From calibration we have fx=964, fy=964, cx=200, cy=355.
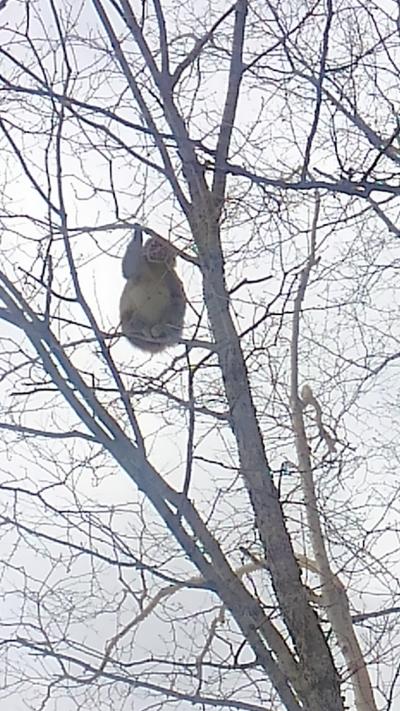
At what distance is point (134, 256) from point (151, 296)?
0.21 meters

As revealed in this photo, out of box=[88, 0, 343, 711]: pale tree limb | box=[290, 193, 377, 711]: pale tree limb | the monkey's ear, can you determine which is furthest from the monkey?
box=[290, 193, 377, 711]: pale tree limb

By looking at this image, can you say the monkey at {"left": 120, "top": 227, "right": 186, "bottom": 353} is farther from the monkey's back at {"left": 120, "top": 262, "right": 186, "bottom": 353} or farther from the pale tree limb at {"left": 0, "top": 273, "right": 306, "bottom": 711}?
the pale tree limb at {"left": 0, "top": 273, "right": 306, "bottom": 711}

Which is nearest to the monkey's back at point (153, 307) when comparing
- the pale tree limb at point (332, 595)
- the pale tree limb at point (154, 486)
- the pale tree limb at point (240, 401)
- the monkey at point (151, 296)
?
the monkey at point (151, 296)

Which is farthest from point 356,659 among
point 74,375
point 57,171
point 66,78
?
point 66,78

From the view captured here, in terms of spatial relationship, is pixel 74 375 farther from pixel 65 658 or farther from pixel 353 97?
pixel 353 97

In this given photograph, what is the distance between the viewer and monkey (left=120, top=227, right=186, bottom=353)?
8.32 ft

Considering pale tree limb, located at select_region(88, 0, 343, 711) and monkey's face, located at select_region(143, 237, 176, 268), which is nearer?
pale tree limb, located at select_region(88, 0, 343, 711)

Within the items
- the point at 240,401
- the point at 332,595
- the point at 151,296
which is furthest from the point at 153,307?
→ the point at 332,595

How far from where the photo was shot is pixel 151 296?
109 inches

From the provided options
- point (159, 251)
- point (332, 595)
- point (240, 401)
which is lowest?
point (332, 595)

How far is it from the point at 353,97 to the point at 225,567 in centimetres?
118

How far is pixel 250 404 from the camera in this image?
2.34 metres

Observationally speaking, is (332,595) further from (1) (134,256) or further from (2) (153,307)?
(1) (134,256)

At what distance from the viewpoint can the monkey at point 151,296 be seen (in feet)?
8.32
